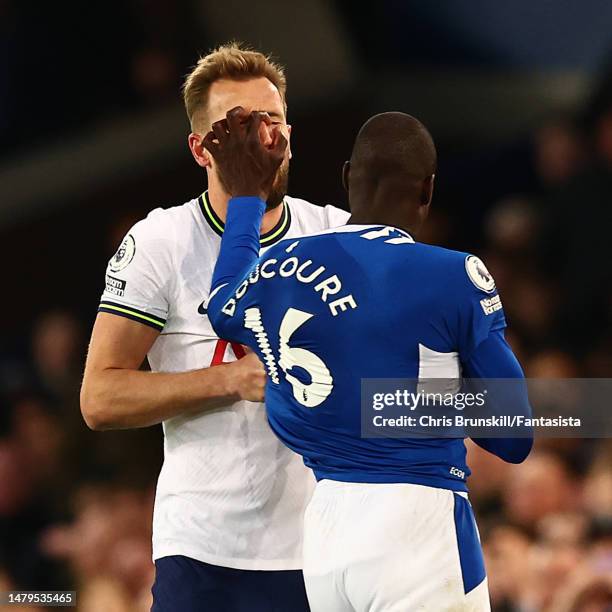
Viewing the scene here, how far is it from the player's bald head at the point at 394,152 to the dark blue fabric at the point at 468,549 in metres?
0.61

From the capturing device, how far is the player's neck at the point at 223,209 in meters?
2.90

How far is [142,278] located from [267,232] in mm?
307

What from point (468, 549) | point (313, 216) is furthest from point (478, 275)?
point (313, 216)

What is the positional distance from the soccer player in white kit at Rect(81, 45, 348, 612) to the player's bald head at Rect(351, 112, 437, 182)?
1.30 feet

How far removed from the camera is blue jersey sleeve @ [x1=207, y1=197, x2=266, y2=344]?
98.7 inches

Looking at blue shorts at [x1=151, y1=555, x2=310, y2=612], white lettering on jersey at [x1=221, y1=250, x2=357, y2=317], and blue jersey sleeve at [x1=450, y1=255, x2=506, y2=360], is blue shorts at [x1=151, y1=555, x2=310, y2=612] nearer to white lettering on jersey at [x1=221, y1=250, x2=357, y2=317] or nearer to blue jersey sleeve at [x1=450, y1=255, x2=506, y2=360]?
white lettering on jersey at [x1=221, y1=250, x2=357, y2=317]

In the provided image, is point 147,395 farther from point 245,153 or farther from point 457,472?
point 457,472

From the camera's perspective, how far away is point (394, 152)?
8.02ft

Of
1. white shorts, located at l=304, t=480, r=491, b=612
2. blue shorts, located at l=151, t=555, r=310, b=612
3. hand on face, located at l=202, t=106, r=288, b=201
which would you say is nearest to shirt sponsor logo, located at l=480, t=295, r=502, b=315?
white shorts, located at l=304, t=480, r=491, b=612

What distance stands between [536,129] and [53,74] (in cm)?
267

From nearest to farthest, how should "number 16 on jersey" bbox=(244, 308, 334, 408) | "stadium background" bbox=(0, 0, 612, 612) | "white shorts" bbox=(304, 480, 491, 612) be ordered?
"white shorts" bbox=(304, 480, 491, 612)
"number 16 on jersey" bbox=(244, 308, 334, 408)
"stadium background" bbox=(0, 0, 612, 612)

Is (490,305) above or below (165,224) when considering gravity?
below

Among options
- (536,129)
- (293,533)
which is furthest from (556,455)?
(536,129)

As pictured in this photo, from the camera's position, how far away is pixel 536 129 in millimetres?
6848
